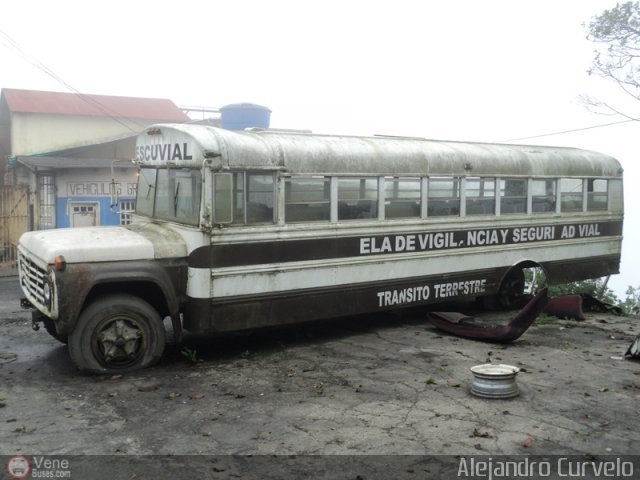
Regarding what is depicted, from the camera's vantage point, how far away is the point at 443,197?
984 centimetres

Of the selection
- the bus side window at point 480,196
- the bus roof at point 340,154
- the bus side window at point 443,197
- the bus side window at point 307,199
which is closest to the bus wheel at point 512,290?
the bus side window at point 480,196

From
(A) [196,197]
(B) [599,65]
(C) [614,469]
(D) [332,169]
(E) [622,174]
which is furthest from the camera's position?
(B) [599,65]

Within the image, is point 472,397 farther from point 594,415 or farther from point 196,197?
point 196,197

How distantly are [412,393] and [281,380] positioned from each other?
1424mm

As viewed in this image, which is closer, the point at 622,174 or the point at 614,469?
the point at 614,469

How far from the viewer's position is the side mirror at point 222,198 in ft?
24.7

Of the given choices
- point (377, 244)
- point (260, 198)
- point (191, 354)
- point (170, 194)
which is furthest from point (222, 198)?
point (377, 244)

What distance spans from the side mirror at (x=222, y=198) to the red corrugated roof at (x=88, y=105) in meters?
23.9

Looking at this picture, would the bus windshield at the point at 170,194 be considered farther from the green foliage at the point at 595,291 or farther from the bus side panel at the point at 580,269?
the green foliage at the point at 595,291

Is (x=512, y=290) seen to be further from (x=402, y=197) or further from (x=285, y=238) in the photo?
(x=285, y=238)

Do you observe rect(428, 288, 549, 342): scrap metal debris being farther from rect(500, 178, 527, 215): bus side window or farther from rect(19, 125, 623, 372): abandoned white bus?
rect(500, 178, 527, 215): bus side window

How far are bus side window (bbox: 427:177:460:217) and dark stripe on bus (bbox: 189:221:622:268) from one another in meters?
0.31

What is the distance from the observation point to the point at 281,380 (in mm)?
7035

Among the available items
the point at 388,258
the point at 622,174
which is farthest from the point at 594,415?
the point at 622,174
